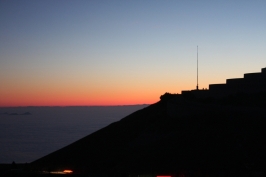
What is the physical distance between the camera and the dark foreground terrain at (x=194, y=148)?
735 inches

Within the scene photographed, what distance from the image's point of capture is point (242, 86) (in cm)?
3095

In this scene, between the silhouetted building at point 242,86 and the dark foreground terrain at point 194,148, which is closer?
the dark foreground terrain at point 194,148

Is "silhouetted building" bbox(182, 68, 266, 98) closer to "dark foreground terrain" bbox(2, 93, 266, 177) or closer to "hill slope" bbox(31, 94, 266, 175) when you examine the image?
"dark foreground terrain" bbox(2, 93, 266, 177)

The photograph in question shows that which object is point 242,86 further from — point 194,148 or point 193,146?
point 194,148

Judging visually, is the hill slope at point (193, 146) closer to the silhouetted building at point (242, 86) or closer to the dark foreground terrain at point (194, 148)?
the dark foreground terrain at point (194, 148)

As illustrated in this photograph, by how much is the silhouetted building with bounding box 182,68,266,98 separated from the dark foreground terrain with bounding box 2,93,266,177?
1.20 meters

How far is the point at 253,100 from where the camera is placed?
91.8ft

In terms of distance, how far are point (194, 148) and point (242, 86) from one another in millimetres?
11123

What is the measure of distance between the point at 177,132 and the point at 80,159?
921 centimetres

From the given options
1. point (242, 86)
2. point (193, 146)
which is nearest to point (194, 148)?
point (193, 146)

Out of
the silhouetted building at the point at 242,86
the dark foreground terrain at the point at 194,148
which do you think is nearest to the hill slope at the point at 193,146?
the dark foreground terrain at the point at 194,148

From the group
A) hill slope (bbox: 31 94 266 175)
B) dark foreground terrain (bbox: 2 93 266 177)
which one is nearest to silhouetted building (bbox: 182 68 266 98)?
dark foreground terrain (bbox: 2 93 266 177)

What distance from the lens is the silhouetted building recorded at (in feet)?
99.3

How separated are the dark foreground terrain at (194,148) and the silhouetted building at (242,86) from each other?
120 cm
